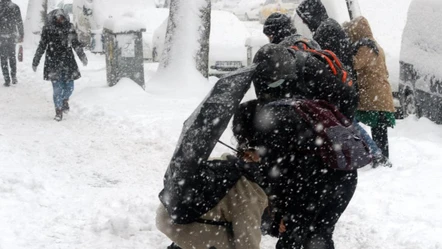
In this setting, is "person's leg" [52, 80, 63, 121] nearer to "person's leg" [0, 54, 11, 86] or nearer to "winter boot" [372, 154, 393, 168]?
"person's leg" [0, 54, 11, 86]

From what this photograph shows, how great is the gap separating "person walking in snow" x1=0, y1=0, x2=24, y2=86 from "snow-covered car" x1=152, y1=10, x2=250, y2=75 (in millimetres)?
3219

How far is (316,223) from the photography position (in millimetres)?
3775

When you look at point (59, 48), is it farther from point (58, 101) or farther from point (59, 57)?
point (58, 101)

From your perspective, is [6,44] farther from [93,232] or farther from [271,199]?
[271,199]

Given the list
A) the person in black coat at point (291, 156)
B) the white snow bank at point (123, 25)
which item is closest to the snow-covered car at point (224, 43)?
the white snow bank at point (123, 25)

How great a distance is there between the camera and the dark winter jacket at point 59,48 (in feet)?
31.6

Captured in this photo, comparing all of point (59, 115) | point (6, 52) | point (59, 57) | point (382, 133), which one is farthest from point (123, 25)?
point (382, 133)

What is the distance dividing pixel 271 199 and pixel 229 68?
10355 millimetres

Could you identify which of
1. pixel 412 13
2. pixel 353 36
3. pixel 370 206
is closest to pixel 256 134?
pixel 370 206

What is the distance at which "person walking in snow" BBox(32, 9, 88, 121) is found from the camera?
31.6 ft

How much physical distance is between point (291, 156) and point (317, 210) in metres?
0.35

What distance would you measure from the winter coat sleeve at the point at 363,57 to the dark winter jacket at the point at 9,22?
8359mm

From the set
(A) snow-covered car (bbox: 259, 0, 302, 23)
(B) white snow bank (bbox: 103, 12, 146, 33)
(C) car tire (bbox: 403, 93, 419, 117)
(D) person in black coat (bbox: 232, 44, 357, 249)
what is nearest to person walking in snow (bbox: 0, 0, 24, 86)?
(B) white snow bank (bbox: 103, 12, 146, 33)

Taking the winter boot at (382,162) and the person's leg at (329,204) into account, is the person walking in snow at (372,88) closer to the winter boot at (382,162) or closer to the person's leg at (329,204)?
the winter boot at (382,162)
